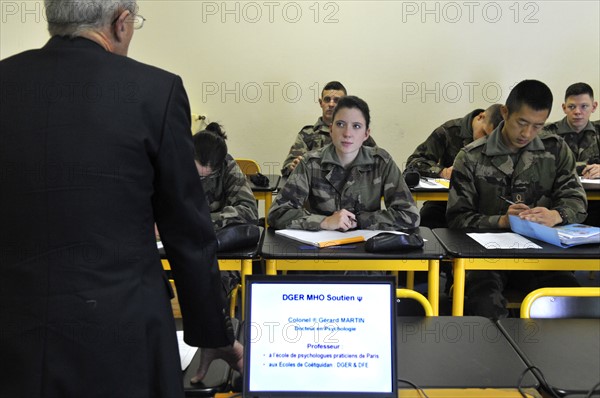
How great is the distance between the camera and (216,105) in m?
5.47

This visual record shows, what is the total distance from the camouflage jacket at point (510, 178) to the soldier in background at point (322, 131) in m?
1.94

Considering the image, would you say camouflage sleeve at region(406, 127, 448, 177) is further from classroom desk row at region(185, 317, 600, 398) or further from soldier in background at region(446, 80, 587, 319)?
classroom desk row at region(185, 317, 600, 398)

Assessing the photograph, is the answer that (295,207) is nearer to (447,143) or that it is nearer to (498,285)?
(498,285)

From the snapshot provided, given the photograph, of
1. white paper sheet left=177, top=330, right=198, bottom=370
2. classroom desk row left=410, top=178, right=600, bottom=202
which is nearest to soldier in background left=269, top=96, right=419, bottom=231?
classroom desk row left=410, top=178, right=600, bottom=202

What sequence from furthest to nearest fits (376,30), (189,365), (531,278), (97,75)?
(376,30) < (531,278) < (189,365) < (97,75)

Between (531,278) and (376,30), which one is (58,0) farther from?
(376,30)

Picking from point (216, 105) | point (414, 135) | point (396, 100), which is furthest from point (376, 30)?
point (216, 105)

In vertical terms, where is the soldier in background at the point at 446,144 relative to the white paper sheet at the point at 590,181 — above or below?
above

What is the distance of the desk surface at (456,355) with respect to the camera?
50.3 inches

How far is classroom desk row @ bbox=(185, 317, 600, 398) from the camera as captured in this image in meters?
1.25

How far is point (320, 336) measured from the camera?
1.17m

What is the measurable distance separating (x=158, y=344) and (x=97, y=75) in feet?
1.55

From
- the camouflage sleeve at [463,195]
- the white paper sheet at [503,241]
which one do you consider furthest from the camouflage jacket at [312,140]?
the white paper sheet at [503,241]

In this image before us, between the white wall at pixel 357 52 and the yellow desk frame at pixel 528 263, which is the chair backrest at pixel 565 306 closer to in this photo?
the yellow desk frame at pixel 528 263
